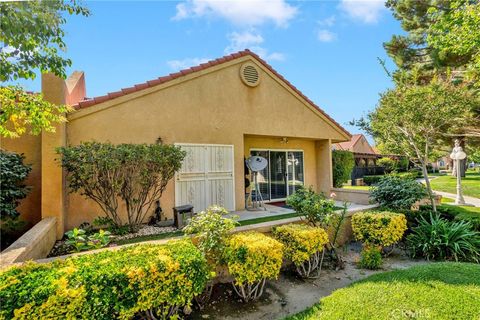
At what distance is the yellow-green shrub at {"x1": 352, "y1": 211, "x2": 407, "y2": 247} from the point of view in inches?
281

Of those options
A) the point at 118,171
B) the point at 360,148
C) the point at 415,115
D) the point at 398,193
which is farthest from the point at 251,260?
the point at 360,148

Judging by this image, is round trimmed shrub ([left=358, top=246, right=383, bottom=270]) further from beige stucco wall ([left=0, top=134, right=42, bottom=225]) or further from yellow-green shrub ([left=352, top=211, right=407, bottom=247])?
beige stucco wall ([left=0, top=134, right=42, bottom=225])

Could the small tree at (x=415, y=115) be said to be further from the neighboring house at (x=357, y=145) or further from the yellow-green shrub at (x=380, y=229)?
the neighboring house at (x=357, y=145)

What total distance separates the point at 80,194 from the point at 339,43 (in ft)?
40.1

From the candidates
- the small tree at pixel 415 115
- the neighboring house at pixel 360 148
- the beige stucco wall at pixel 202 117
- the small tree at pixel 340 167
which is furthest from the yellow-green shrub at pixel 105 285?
the neighboring house at pixel 360 148

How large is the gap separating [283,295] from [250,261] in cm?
145

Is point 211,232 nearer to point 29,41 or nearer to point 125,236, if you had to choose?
point 125,236

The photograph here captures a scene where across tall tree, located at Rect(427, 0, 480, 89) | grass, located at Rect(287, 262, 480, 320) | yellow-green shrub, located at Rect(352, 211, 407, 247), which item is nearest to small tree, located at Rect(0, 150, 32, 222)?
grass, located at Rect(287, 262, 480, 320)

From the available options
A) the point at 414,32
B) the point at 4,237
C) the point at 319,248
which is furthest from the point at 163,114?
the point at 414,32

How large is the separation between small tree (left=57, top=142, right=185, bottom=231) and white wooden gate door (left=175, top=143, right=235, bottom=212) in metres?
1.50

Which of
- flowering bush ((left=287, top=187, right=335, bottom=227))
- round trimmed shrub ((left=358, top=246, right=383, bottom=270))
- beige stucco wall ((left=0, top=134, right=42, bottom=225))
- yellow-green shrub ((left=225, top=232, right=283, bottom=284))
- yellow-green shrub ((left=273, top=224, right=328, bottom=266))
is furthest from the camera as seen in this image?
beige stucco wall ((left=0, top=134, right=42, bottom=225))

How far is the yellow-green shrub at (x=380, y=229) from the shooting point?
7125mm

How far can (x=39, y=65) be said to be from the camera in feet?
15.8

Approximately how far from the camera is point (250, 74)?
1232 cm
